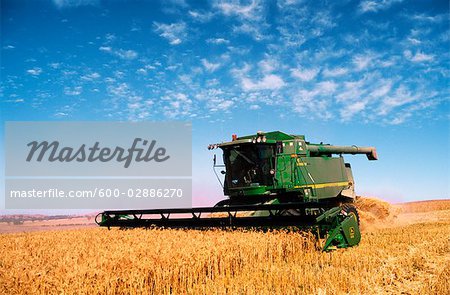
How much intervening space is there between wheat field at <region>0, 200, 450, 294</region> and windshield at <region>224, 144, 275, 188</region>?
8.39 ft

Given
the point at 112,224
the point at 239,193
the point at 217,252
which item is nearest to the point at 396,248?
the point at 239,193

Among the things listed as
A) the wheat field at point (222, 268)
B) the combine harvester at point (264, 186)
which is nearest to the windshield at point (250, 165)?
the combine harvester at point (264, 186)

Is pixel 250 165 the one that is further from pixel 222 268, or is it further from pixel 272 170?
pixel 222 268

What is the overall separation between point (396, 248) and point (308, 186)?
250 centimetres

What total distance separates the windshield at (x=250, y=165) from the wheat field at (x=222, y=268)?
2.56 m

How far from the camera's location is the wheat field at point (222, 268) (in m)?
3.84

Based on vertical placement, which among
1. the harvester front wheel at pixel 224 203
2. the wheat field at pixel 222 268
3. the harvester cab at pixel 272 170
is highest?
the harvester cab at pixel 272 170

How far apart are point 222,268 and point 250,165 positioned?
14.6 ft

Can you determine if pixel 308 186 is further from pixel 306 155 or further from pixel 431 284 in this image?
pixel 431 284

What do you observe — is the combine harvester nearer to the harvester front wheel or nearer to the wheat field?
the harvester front wheel

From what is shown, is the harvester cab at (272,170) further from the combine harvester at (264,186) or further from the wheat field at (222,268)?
the wheat field at (222,268)

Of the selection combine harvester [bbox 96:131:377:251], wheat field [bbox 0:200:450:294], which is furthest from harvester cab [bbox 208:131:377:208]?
wheat field [bbox 0:200:450:294]

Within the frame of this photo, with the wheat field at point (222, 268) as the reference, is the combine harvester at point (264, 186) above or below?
above

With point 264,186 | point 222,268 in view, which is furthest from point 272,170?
point 222,268
